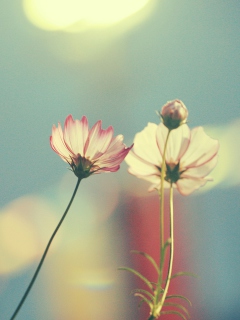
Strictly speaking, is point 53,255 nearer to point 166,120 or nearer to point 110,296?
point 110,296

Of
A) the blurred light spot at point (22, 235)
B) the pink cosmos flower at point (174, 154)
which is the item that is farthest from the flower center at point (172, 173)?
the blurred light spot at point (22, 235)

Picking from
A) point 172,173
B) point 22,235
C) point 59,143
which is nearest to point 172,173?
point 172,173

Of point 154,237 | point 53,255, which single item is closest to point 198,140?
point 53,255

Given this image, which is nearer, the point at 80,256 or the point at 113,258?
the point at 80,256

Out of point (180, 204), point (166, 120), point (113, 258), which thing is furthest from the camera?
point (180, 204)

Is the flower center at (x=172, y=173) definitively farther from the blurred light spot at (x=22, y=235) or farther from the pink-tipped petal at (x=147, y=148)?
the blurred light spot at (x=22, y=235)

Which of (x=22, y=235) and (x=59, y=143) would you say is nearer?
(x=59, y=143)

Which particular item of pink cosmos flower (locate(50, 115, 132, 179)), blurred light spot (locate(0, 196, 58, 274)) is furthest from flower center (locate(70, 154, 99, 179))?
blurred light spot (locate(0, 196, 58, 274))

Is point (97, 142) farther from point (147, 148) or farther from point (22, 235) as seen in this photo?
point (22, 235)
